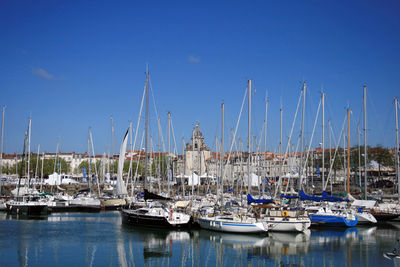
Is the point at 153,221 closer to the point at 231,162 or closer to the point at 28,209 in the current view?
the point at 28,209

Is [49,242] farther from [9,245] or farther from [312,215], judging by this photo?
[312,215]

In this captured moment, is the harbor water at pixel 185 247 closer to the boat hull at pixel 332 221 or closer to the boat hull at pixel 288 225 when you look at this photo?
the boat hull at pixel 288 225

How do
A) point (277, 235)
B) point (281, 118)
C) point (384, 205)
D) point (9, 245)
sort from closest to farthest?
point (9, 245), point (277, 235), point (384, 205), point (281, 118)

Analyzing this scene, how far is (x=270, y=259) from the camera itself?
2402cm

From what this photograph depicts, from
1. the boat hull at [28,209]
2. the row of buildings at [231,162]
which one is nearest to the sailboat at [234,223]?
the row of buildings at [231,162]

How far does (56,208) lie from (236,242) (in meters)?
29.8

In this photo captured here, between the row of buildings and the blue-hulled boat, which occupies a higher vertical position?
the row of buildings

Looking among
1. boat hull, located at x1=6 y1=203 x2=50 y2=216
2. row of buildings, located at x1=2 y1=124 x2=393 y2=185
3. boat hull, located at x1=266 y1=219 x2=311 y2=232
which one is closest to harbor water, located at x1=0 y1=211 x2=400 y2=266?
boat hull, located at x1=266 y1=219 x2=311 y2=232

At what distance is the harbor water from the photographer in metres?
23.4

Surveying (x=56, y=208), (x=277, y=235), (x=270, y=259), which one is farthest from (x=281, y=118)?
(x=56, y=208)

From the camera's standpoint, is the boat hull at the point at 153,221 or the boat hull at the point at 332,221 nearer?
the boat hull at the point at 153,221

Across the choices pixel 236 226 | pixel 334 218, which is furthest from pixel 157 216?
pixel 334 218

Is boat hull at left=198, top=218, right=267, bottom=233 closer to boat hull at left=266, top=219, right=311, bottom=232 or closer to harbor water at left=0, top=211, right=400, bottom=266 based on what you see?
harbor water at left=0, top=211, right=400, bottom=266

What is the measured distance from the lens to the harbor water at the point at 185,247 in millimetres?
23422
